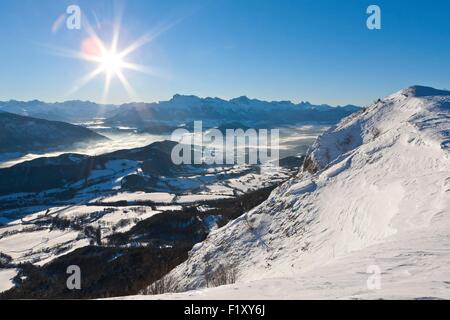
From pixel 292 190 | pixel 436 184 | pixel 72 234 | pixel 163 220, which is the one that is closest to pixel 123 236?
pixel 163 220

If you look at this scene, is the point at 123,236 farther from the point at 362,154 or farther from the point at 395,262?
the point at 395,262

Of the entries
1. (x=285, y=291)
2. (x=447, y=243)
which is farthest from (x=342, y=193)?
(x=285, y=291)

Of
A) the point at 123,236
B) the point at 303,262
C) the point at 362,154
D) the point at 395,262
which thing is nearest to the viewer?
the point at 395,262
